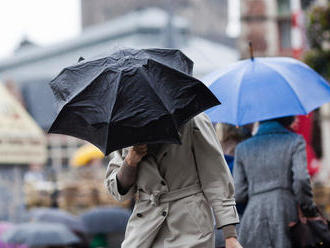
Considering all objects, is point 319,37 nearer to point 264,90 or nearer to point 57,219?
point 57,219

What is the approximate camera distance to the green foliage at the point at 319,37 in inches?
517

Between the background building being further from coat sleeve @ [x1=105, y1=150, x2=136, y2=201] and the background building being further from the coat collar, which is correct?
coat sleeve @ [x1=105, y1=150, x2=136, y2=201]

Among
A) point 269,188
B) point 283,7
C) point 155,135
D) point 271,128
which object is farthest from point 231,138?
point 283,7

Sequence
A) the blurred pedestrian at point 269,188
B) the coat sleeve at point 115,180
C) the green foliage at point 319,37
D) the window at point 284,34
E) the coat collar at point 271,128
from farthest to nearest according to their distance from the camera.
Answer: the window at point 284,34 < the green foliage at point 319,37 < the coat collar at point 271,128 < the blurred pedestrian at point 269,188 < the coat sleeve at point 115,180

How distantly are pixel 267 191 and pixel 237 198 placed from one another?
21 centimetres

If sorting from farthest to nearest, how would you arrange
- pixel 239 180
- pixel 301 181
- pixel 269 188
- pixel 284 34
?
pixel 284 34
pixel 239 180
pixel 269 188
pixel 301 181

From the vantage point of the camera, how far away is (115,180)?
4.66m

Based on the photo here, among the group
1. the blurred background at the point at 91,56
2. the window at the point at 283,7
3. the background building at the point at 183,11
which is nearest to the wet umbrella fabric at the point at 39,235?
the blurred background at the point at 91,56

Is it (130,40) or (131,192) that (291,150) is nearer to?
(131,192)

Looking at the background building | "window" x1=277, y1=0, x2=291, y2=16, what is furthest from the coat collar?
the background building

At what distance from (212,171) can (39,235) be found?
7.06m

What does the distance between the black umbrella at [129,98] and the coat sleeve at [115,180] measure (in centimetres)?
31

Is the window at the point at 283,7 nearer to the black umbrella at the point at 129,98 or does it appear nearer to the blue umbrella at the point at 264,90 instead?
the blue umbrella at the point at 264,90

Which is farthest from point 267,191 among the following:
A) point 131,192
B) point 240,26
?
point 240,26
